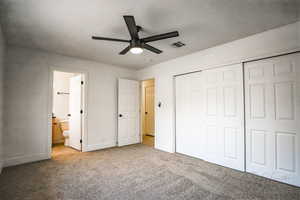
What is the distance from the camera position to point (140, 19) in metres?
2.28

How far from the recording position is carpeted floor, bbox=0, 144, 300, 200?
6.93 ft

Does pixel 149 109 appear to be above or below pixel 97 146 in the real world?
above

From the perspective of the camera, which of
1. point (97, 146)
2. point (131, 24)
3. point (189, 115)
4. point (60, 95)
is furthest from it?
point (60, 95)

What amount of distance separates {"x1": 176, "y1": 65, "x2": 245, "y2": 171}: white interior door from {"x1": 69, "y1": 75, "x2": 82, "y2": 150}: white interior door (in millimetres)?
2639

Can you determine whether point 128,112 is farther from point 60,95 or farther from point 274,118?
point 274,118

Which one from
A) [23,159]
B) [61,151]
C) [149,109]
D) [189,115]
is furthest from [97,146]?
[149,109]

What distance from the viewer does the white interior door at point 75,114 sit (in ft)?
14.0

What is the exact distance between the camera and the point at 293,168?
2359mm

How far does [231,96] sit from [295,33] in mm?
1301

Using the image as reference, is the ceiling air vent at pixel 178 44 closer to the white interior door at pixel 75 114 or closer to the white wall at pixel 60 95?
the white interior door at pixel 75 114

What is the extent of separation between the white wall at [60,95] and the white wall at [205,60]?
2642 mm

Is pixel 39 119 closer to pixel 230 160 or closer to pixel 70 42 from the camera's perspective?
pixel 70 42

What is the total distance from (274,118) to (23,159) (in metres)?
4.79

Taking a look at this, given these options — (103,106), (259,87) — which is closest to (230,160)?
(259,87)
